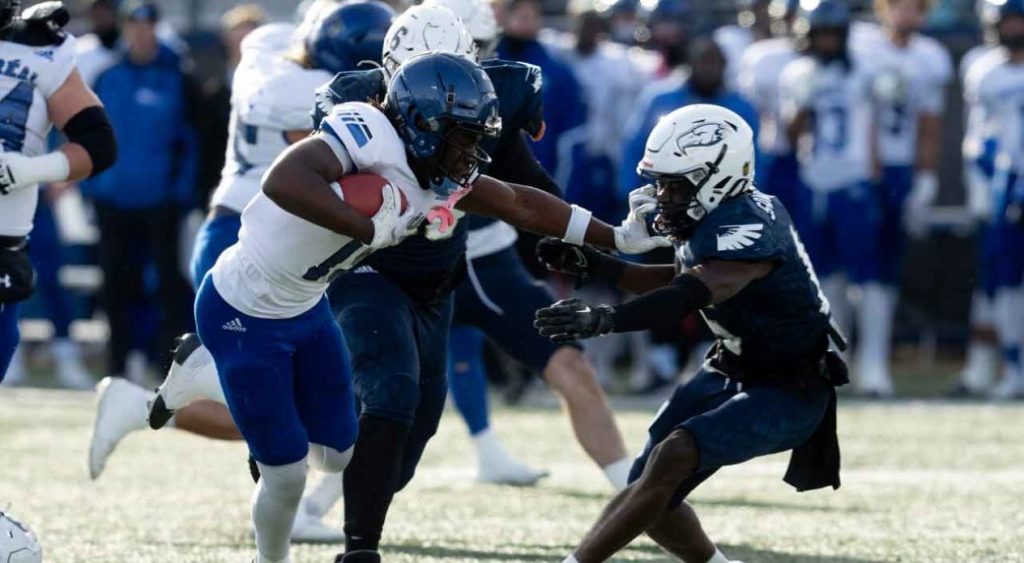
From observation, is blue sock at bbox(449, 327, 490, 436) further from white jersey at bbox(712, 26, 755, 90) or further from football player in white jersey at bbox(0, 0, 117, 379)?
white jersey at bbox(712, 26, 755, 90)

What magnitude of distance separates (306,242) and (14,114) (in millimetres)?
1340

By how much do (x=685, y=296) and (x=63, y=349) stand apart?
669cm

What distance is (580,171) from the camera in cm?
1035

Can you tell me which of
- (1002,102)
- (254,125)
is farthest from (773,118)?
(254,125)

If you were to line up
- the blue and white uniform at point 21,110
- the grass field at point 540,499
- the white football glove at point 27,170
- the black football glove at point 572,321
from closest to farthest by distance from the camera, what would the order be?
the black football glove at point 572,321
the white football glove at point 27,170
the blue and white uniform at point 21,110
the grass field at point 540,499

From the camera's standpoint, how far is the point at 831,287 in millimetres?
10477

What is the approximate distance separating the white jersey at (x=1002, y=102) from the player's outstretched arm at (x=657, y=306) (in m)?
5.56

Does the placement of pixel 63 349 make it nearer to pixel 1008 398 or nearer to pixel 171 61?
pixel 171 61

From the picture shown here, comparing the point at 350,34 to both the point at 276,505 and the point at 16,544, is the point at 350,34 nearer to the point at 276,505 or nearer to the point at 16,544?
the point at 276,505

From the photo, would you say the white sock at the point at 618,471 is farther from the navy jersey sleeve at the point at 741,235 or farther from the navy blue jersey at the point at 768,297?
the navy jersey sleeve at the point at 741,235

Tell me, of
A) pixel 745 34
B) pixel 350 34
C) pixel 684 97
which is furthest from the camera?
pixel 745 34

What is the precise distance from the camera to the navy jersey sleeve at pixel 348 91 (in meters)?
4.79

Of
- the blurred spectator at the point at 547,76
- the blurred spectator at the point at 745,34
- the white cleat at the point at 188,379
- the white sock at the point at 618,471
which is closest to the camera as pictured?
the white cleat at the point at 188,379

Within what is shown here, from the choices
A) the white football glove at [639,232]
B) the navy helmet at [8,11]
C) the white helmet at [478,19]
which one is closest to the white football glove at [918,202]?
the white helmet at [478,19]
